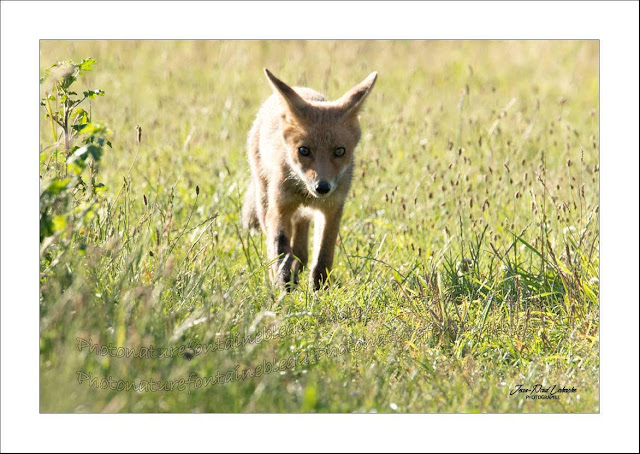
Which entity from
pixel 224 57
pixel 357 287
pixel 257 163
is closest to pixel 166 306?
pixel 357 287

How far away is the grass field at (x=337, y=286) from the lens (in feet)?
12.3

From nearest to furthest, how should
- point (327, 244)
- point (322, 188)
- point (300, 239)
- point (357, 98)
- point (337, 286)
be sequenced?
point (322, 188) → point (337, 286) → point (357, 98) → point (327, 244) → point (300, 239)

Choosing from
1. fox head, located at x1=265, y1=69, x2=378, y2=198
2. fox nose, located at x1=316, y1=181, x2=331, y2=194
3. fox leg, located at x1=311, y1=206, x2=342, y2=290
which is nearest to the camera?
fox nose, located at x1=316, y1=181, x2=331, y2=194

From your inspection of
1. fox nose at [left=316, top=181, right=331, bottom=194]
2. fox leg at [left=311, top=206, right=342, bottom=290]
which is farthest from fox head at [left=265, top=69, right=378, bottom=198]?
fox leg at [left=311, top=206, right=342, bottom=290]

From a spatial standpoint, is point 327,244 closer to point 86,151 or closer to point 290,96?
point 290,96

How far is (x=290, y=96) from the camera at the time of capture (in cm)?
552

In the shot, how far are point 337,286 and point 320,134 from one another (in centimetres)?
114

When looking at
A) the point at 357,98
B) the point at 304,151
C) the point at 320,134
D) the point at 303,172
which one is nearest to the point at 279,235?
the point at 303,172

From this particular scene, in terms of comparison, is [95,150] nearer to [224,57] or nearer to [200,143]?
[200,143]

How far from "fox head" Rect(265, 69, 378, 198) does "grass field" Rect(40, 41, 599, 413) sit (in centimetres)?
69

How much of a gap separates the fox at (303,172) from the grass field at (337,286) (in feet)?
0.78

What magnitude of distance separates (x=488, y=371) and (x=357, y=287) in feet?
4.04

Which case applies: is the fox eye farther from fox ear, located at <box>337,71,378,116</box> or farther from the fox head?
fox ear, located at <box>337,71,378,116</box>

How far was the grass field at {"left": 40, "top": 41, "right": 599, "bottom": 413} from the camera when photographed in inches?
147
